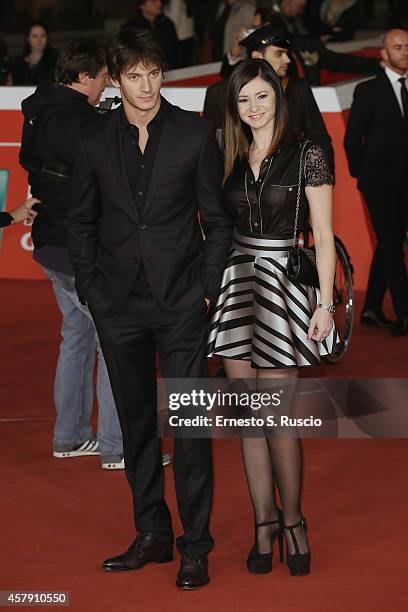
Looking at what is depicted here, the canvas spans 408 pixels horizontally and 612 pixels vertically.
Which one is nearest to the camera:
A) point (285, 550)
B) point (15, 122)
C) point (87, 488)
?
point (285, 550)

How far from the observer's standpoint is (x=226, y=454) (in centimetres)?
762

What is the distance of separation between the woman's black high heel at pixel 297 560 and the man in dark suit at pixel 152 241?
332mm

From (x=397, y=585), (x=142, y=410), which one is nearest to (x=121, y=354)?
(x=142, y=410)

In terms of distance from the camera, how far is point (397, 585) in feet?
18.7

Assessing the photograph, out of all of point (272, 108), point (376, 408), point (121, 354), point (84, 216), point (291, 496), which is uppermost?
point (272, 108)

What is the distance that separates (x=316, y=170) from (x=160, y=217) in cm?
64

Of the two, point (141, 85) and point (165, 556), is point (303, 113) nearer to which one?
point (141, 85)

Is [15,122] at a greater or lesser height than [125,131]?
lesser

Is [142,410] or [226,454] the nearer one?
[142,410]

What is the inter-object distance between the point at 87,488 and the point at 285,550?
133cm

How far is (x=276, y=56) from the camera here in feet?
27.3

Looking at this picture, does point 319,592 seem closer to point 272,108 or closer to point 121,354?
point 121,354

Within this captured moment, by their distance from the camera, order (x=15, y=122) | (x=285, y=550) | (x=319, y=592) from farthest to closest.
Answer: (x=15, y=122) < (x=285, y=550) < (x=319, y=592)

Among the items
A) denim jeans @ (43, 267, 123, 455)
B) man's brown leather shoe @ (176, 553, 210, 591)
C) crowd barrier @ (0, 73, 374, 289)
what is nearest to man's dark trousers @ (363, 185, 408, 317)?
crowd barrier @ (0, 73, 374, 289)
